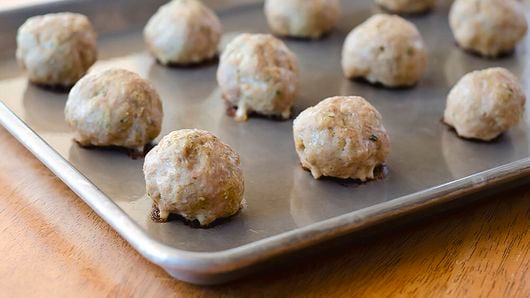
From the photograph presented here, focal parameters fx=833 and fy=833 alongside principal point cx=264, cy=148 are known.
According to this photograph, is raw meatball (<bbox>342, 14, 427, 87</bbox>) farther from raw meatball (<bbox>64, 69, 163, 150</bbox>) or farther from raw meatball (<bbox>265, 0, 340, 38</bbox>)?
raw meatball (<bbox>64, 69, 163, 150</bbox>)

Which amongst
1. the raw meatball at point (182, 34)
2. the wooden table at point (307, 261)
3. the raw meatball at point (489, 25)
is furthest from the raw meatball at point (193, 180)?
the raw meatball at point (489, 25)

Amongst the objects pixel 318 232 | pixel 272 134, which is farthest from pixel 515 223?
pixel 272 134

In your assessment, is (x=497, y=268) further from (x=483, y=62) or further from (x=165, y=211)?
(x=483, y=62)

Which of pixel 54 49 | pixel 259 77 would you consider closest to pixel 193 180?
pixel 259 77

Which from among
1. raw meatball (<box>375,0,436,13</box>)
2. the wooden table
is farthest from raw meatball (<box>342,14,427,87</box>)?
the wooden table

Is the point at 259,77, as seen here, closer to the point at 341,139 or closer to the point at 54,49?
the point at 341,139

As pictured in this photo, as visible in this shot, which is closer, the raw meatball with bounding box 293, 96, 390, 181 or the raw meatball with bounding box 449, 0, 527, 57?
the raw meatball with bounding box 293, 96, 390, 181
